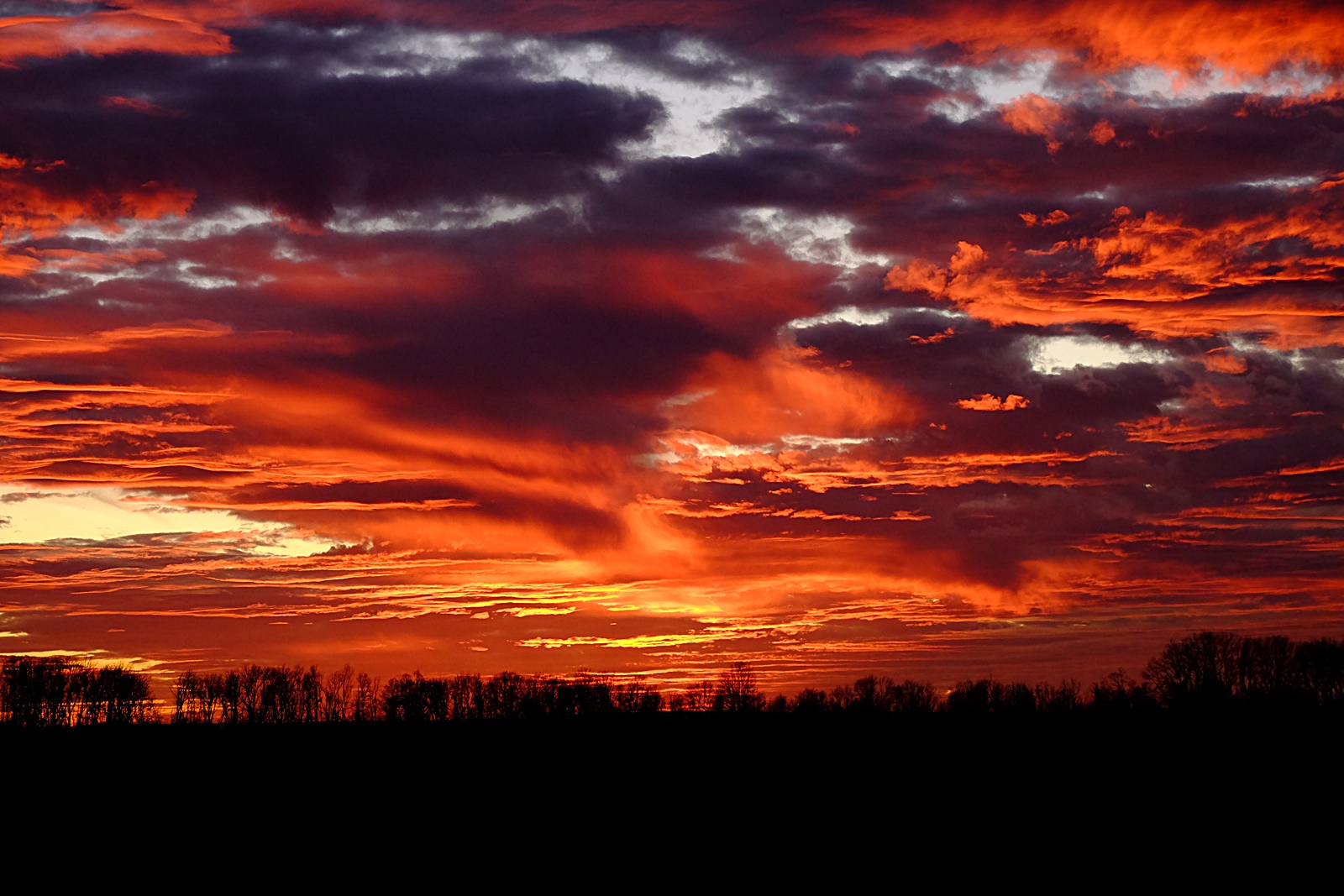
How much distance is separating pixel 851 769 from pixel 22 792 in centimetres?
7068

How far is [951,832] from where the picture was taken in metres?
61.9

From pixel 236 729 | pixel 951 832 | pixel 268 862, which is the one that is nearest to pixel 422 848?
pixel 268 862

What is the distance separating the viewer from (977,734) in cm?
13250

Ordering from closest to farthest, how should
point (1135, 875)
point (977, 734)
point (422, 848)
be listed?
point (1135, 875) < point (422, 848) < point (977, 734)

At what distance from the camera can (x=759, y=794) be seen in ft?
257

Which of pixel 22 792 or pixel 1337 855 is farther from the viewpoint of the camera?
pixel 22 792

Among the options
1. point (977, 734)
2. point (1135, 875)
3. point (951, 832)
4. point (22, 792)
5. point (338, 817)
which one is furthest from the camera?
point (977, 734)

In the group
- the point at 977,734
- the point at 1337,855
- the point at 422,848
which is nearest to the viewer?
the point at 1337,855

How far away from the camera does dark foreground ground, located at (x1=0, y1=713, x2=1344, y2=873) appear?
59312mm

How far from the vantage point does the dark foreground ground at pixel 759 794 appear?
5931cm

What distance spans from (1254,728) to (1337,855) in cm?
7640

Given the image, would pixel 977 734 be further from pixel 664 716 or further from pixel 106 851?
pixel 106 851

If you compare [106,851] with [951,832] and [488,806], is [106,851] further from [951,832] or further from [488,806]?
[951,832]

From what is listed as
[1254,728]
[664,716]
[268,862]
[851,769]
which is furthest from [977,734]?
[268,862]
